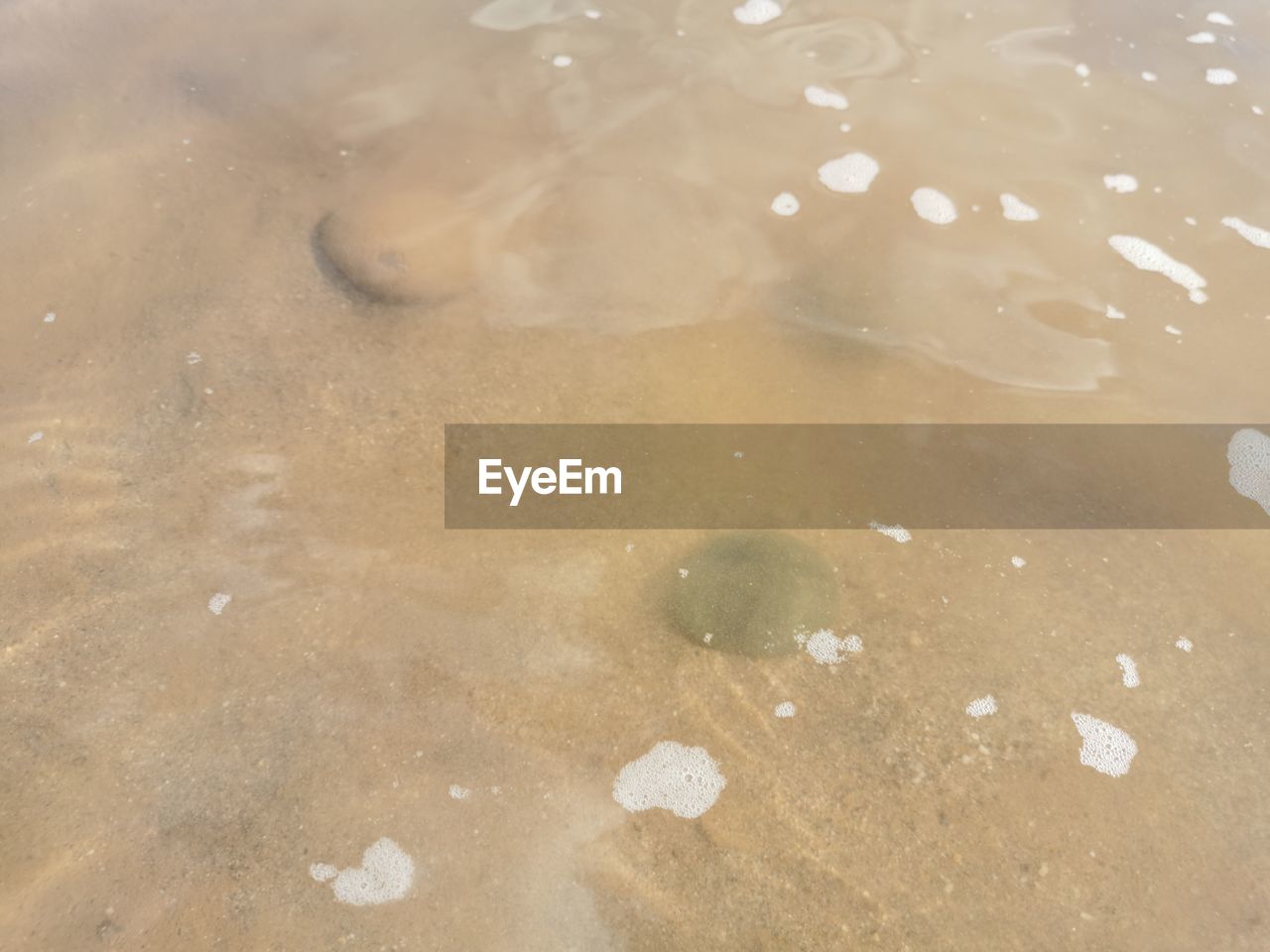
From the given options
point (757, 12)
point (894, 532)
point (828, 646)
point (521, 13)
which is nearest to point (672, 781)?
point (828, 646)

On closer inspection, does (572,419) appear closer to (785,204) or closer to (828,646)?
(828,646)

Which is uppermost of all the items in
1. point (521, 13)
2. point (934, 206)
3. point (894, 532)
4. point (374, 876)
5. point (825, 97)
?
point (521, 13)

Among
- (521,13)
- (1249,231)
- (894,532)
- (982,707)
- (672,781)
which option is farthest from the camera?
(521,13)

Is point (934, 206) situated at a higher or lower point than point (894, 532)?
higher

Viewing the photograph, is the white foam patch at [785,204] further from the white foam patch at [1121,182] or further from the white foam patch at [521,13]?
the white foam patch at [521,13]

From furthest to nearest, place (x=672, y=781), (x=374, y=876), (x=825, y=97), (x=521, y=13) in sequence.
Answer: (x=521, y=13) → (x=825, y=97) → (x=672, y=781) → (x=374, y=876)

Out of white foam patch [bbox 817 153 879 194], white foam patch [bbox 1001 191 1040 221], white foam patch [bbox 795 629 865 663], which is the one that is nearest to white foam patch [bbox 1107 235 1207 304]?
white foam patch [bbox 1001 191 1040 221]

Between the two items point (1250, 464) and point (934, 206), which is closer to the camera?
point (1250, 464)
